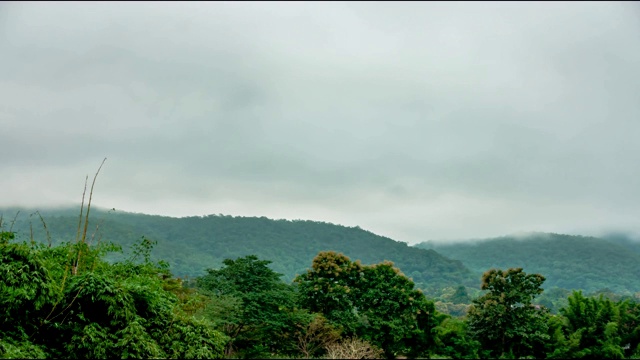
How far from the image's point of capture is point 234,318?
20281mm

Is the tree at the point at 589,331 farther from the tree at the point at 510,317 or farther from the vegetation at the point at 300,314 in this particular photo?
the tree at the point at 510,317

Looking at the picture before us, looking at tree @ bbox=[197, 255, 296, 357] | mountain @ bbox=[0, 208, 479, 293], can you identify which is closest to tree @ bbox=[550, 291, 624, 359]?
tree @ bbox=[197, 255, 296, 357]

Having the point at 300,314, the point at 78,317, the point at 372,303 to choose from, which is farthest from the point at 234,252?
the point at 78,317

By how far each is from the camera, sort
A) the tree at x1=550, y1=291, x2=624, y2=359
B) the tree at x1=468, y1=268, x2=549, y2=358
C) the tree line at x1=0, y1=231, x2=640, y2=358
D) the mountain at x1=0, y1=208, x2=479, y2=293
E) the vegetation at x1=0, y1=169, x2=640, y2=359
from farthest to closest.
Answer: the mountain at x1=0, y1=208, x2=479, y2=293, the tree at x1=468, y1=268, x2=549, y2=358, the tree at x1=550, y1=291, x2=624, y2=359, the vegetation at x1=0, y1=169, x2=640, y2=359, the tree line at x1=0, y1=231, x2=640, y2=358

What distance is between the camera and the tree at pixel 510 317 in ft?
80.0

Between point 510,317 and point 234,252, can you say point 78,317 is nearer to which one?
point 510,317

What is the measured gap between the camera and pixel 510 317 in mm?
24500

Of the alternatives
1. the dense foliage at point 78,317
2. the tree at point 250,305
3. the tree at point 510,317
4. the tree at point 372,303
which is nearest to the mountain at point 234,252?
the tree at point 510,317

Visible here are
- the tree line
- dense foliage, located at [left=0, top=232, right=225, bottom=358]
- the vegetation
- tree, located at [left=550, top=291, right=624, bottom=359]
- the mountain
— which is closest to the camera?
dense foliage, located at [left=0, top=232, right=225, bottom=358]

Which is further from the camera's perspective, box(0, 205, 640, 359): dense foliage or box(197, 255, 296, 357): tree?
box(197, 255, 296, 357): tree

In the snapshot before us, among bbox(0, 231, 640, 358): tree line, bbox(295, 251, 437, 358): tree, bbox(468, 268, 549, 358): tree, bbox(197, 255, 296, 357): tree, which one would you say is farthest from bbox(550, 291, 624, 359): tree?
bbox(197, 255, 296, 357): tree

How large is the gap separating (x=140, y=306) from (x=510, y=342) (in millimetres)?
18370

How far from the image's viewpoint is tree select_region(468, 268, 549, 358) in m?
24.4

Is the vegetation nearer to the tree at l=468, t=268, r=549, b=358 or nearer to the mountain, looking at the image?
the tree at l=468, t=268, r=549, b=358
